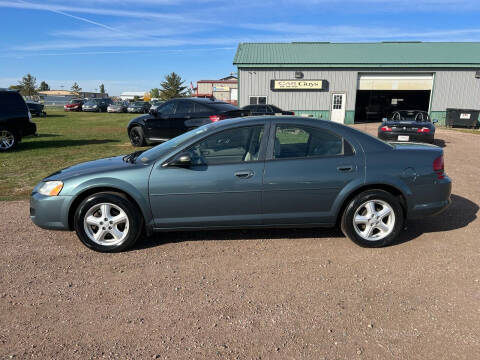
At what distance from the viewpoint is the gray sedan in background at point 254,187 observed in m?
3.93

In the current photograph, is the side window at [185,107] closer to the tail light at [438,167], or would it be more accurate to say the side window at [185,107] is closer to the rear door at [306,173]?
the rear door at [306,173]

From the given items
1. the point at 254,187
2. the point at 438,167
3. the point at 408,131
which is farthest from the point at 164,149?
the point at 408,131

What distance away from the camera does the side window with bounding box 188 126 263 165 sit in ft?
13.2

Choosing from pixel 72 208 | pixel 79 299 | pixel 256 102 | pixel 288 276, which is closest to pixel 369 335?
pixel 288 276

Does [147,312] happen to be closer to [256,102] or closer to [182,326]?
[182,326]

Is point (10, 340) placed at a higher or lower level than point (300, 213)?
lower

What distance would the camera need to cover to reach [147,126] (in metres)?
11.4

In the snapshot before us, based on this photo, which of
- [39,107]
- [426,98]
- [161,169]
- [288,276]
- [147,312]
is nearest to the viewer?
[147,312]

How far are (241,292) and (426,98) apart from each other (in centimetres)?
3419

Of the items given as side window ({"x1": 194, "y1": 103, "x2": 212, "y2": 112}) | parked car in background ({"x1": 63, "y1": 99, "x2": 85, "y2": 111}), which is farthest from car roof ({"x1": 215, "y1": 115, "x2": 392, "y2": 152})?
parked car in background ({"x1": 63, "y1": 99, "x2": 85, "y2": 111})

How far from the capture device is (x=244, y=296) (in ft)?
10.4

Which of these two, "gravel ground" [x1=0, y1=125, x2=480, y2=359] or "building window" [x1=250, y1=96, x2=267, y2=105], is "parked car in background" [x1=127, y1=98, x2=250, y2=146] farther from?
"building window" [x1=250, y1=96, x2=267, y2=105]

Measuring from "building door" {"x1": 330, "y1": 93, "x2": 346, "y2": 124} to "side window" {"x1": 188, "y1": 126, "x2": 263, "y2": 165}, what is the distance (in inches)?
837

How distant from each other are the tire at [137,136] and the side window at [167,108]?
95cm
